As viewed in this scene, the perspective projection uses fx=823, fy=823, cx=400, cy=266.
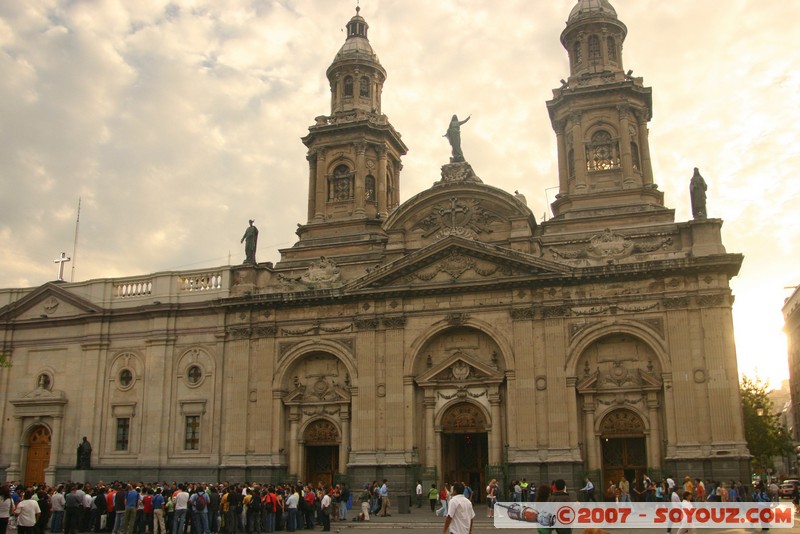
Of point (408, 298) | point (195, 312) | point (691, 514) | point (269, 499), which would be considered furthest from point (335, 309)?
point (691, 514)

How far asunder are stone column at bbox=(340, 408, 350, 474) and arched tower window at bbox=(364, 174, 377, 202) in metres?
13.6

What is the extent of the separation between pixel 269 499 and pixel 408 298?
14850 millimetres

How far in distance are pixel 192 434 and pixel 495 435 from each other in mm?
16190

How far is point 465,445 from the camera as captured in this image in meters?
41.4

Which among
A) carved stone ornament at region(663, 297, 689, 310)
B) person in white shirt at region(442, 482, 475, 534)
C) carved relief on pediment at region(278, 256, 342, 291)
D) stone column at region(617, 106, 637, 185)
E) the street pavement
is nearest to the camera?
person in white shirt at region(442, 482, 475, 534)

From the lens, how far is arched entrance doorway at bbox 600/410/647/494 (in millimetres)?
37719

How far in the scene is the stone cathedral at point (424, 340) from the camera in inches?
1476

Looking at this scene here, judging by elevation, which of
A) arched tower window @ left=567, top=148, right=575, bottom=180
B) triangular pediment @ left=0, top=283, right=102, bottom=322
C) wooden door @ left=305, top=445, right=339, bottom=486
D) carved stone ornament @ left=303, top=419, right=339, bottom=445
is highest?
arched tower window @ left=567, top=148, right=575, bottom=180

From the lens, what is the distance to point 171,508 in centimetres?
2798

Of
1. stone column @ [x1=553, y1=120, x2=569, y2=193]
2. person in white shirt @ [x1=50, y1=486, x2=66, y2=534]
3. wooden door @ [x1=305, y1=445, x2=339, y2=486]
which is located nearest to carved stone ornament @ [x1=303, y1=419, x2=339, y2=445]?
wooden door @ [x1=305, y1=445, x2=339, y2=486]

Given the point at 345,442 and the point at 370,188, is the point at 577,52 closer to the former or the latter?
the point at 370,188

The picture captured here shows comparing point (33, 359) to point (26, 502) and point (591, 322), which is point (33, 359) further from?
point (591, 322)

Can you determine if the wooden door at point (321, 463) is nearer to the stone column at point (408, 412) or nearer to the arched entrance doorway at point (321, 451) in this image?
the arched entrance doorway at point (321, 451)

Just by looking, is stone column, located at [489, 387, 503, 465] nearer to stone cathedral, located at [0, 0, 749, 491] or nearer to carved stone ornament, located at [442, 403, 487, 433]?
stone cathedral, located at [0, 0, 749, 491]
